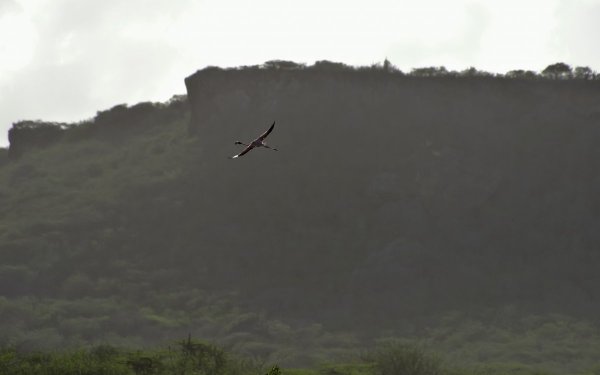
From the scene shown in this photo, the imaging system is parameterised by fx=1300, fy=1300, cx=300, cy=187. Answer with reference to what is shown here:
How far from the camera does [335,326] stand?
8519 cm

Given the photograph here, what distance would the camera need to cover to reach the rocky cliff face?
9131 cm

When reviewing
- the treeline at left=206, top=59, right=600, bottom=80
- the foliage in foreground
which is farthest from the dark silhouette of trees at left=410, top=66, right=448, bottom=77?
the foliage in foreground

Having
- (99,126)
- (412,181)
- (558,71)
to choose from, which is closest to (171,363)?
(412,181)

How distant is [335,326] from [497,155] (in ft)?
85.5

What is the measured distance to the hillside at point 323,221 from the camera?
85.0 metres

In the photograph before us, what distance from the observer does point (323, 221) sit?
101688 millimetres

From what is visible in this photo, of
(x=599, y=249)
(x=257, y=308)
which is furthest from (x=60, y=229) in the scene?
(x=599, y=249)

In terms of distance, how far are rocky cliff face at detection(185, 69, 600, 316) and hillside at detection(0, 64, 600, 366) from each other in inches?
6.7

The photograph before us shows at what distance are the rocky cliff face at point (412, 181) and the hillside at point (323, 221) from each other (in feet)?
0.56

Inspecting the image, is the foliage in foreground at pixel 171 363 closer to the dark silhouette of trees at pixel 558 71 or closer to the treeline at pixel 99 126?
the dark silhouette of trees at pixel 558 71

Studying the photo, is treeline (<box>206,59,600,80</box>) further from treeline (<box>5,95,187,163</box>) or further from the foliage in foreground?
the foliage in foreground

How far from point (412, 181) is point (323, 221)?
762 centimetres

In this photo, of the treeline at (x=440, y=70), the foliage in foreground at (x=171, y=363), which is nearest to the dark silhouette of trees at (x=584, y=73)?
the treeline at (x=440, y=70)

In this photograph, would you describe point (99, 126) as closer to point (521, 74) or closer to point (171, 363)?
point (521, 74)
